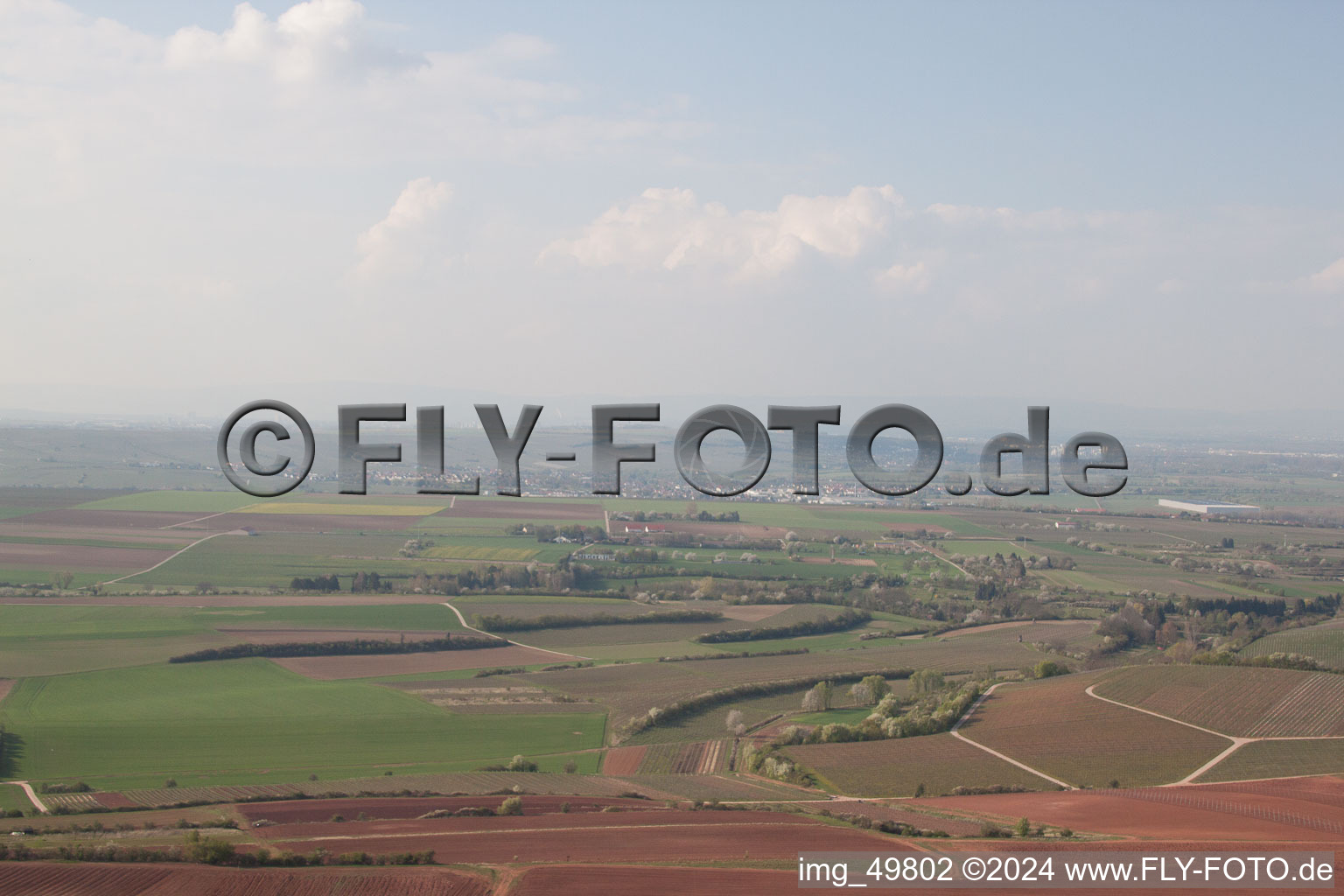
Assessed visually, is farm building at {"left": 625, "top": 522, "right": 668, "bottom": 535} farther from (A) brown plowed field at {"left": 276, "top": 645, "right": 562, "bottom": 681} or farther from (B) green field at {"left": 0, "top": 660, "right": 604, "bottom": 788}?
(B) green field at {"left": 0, "top": 660, "right": 604, "bottom": 788}

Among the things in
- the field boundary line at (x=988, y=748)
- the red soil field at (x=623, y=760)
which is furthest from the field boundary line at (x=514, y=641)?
the field boundary line at (x=988, y=748)

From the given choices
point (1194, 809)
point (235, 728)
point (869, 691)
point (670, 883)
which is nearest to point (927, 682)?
point (869, 691)

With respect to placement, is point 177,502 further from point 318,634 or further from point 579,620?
point 579,620

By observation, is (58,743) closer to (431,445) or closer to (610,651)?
(431,445)

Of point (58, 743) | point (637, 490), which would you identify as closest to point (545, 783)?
point (58, 743)

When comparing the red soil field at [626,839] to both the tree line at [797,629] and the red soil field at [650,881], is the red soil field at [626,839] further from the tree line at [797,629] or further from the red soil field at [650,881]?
the tree line at [797,629]

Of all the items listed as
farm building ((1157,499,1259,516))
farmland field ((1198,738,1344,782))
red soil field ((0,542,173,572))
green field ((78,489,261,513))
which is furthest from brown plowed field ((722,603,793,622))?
farm building ((1157,499,1259,516))
